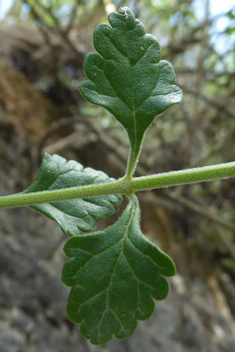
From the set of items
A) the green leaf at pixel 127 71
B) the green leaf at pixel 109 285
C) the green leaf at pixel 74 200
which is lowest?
the green leaf at pixel 109 285

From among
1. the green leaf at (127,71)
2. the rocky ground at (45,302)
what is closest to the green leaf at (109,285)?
the green leaf at (127,71)

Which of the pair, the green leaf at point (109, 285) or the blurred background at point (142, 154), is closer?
the green leaf at point (109, 285)

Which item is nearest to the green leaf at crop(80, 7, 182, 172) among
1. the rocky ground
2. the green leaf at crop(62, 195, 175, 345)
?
the green leaf at crop(62, 195, 175, 345)

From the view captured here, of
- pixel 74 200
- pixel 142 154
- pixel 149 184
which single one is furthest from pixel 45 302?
pixel 142 154

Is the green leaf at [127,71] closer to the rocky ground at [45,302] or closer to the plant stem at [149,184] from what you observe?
the plant stem at [149,184]

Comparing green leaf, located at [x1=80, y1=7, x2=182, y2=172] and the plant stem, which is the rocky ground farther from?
green leaf, located at [x1=80, y1=7, x2=182, y2=172]

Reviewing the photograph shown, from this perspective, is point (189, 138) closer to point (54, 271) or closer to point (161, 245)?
point (161, 245)

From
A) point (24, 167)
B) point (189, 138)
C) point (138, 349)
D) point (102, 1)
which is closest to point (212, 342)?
point (138, 349)
